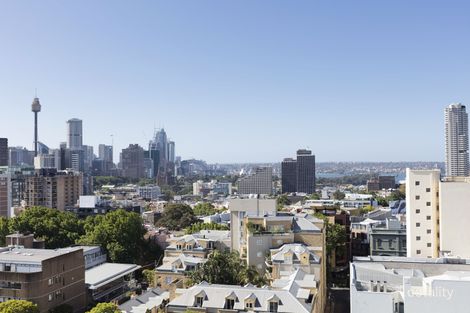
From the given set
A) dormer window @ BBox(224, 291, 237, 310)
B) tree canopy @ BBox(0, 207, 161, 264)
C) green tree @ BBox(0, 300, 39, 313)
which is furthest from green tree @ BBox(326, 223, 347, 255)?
green tree @ BBox(0, 300, 39, 313)

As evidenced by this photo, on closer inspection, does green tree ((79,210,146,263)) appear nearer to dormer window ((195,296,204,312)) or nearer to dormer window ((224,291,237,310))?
dormer window ((195,296,204,312))

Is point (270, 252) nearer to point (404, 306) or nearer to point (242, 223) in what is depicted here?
point (242, 223)

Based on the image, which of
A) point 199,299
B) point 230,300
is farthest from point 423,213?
point 199,299

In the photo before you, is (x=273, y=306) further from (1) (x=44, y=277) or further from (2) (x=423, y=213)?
(1) (x=44, y=277)

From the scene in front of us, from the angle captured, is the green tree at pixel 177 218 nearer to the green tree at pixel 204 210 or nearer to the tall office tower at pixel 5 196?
the green tree at pixel 204 210

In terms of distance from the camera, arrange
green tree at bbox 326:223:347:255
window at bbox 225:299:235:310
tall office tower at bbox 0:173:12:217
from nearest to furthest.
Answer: window at bbox 225:299:235:310
green tree at bbox 326:223:347:255
tall office tower at bbox 0:173:12:217
